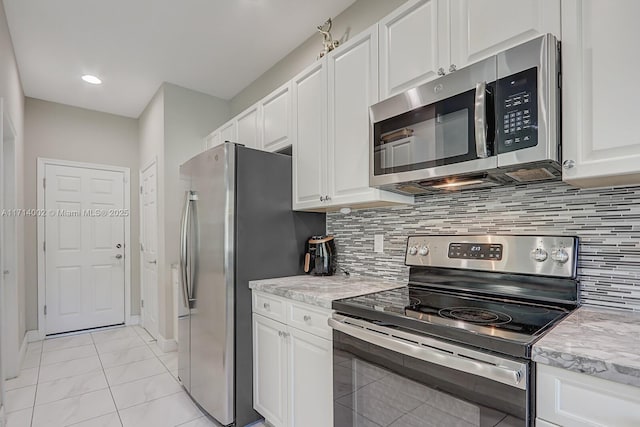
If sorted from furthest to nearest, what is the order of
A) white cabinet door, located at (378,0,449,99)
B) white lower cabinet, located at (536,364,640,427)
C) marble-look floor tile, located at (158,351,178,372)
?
1. marble-look floor tile, located at (158,351,178,372)
2. white cabinet door, located at (378,0,449,99)
3. white lower cabinet, located at (536,364,640,427)

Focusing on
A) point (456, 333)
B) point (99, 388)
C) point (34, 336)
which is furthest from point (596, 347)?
point (34, 336)

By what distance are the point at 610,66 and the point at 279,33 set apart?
7.52ft

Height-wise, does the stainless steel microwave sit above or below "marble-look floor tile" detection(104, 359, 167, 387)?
above

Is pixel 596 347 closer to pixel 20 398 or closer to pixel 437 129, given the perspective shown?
pixel 437 129

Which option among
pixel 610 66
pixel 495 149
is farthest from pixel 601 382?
pixel 610 66

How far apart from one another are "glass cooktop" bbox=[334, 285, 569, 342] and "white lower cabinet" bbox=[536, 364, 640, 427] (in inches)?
4.6

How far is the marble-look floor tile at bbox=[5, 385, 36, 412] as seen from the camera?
2355 mm

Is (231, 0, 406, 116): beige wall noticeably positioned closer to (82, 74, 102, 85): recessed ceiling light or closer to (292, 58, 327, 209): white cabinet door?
(292, 58, 327, 209): white cabinet door

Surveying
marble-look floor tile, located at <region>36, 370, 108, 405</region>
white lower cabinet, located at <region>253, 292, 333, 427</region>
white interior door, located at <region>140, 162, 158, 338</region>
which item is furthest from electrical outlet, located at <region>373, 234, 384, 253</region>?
white interior door, located at <region>140, 162, 158, 338</region>

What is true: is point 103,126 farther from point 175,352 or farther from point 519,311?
point 519,311

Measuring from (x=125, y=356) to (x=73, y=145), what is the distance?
2.64 meters

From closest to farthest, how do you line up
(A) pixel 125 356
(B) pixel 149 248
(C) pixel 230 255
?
(C) pixel 230 255
(A) pixel 125 356
(B) pixel 149 248

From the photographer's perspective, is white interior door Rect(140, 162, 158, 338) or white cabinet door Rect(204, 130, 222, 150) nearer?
white cabinet door Rect(204, 130, 222, 150)

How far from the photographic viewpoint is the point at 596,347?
2.88 ft
